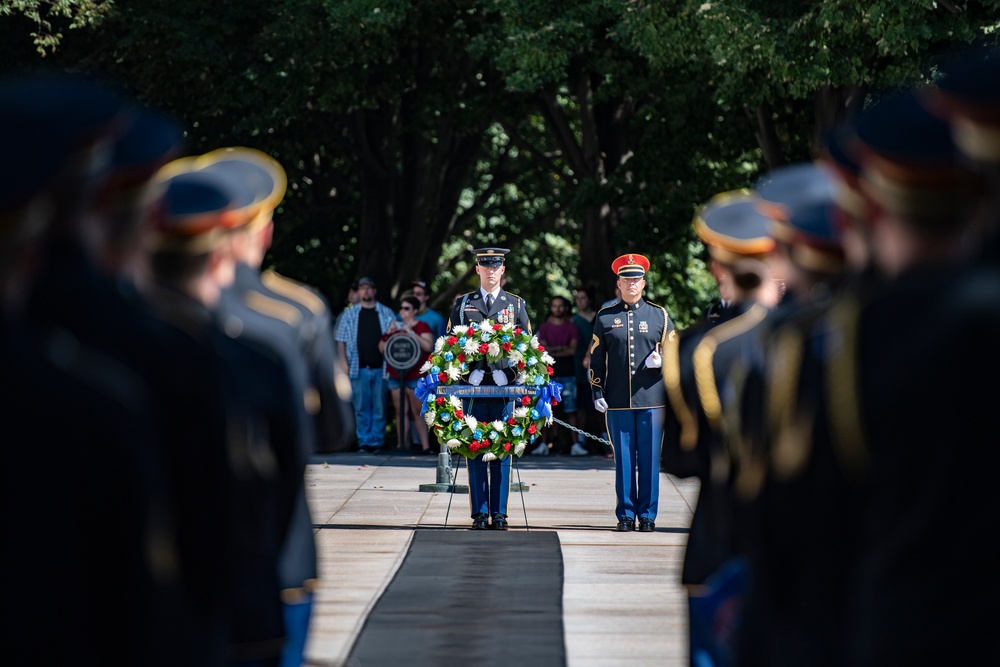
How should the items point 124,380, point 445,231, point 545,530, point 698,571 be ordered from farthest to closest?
point 445,231
point 545,530
point 698,571
point 124,380

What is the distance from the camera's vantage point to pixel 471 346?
1295cm

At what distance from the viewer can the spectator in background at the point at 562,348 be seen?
21.7m

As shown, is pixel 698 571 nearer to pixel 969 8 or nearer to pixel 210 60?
pixel 969 8

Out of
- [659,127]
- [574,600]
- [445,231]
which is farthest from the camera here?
[445,231]

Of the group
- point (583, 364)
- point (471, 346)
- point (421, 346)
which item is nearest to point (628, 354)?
point (471, 346)

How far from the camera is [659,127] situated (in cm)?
2442

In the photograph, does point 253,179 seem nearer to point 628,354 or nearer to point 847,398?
point 847,398

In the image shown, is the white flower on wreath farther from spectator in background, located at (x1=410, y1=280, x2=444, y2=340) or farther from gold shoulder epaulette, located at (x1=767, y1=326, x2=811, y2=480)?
gold shoulder epaulette, located at (x1=767, y1=326, x2=811, y2=480)

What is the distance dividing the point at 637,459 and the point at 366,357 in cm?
980

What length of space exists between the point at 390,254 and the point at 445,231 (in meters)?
2.04

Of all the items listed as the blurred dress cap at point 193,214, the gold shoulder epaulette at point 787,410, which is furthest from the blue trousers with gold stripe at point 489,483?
the gold shoulder epaulette at point 787,410

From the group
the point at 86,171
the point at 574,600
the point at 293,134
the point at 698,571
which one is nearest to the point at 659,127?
the point at 293,134

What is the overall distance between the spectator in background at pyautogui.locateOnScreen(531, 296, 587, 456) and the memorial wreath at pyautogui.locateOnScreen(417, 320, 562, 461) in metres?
8.41

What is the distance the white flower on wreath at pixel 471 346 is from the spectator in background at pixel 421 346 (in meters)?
8.43
